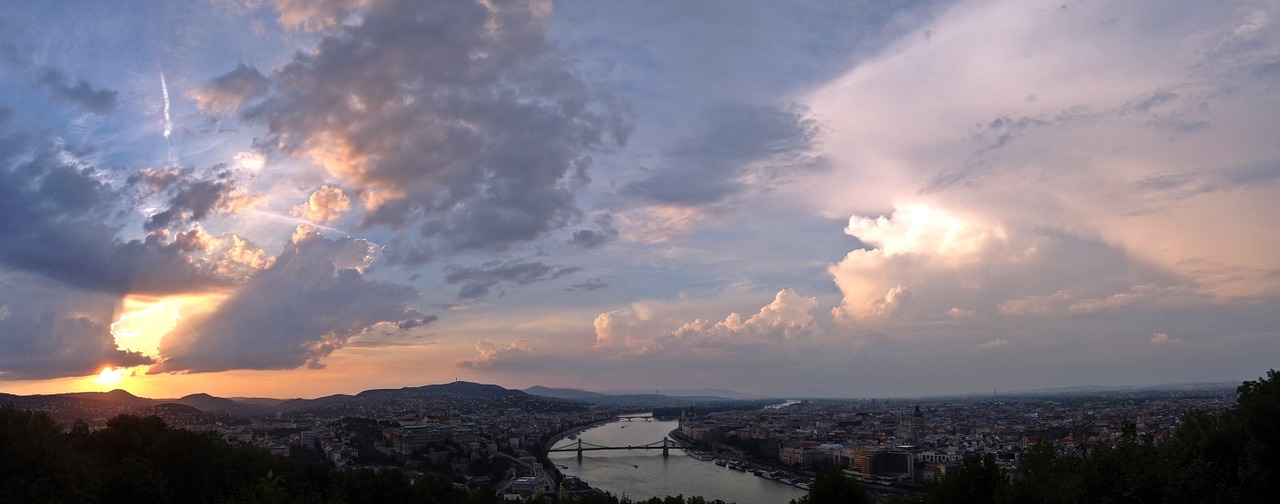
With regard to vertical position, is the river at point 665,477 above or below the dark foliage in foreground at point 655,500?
below

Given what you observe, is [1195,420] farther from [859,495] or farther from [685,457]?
[685,457]

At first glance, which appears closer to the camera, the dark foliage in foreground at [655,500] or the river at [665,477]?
the dark foliage in foreground at [655,500]

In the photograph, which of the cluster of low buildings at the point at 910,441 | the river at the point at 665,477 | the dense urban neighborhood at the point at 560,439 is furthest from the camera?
the cluster of low buildings at the point at 910,441

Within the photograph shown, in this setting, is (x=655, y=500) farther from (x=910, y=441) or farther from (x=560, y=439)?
(x=560, y=439)

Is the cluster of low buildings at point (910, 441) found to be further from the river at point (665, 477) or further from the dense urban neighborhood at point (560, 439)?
the river at point (665, 477)

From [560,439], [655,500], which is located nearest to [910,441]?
[560,439]

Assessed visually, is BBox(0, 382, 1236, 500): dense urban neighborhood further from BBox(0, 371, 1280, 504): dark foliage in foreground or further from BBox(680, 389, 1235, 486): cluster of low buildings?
BBox(0, 371, 1280, 504): dark foliage in foreground

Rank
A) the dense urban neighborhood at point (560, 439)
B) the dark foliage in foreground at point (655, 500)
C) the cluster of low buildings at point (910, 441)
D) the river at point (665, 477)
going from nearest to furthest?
the dark foliage in foreground at point (655, 500), the river at point (665, 477), the dense urban neighborhood at point (560, 439), the cluster of low buildings at point (910, 441)

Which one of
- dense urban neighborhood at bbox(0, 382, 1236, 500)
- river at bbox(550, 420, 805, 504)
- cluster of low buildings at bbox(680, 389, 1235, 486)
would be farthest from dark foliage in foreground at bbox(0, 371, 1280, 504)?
river at bbox(550, 420, 805, 504)

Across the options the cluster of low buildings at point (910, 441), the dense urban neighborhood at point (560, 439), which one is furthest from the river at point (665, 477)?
the cluster of low buildings at point (910, 441)
